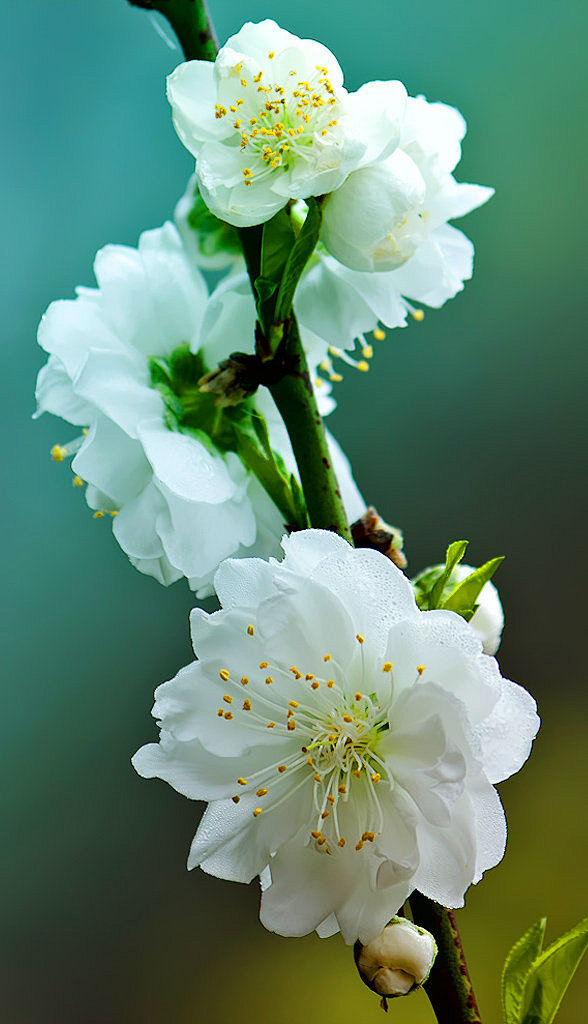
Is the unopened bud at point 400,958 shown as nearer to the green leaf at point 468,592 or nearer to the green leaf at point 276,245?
the green leaf at point 468,592

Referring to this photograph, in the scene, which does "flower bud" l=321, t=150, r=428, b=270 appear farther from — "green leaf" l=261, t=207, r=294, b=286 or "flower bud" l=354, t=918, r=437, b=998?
"flower bud" l=354, t=918, r=437, b=998

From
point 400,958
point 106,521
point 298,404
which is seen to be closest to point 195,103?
point 298,404

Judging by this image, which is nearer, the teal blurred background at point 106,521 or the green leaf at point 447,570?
the green leaf at point 447,570

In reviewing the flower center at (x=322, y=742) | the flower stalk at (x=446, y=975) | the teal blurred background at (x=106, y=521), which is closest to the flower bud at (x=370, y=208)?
the flower center at (x=322, y=742)

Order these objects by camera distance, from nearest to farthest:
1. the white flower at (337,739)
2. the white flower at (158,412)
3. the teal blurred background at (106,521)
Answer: the white flower at (337,739) < the white flower at (158,412) < the teal blurred background at (106,521)

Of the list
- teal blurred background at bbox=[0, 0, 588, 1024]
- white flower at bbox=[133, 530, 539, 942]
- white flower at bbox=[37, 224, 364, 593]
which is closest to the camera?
white flower at bbox=[133, 530, 539, 942]

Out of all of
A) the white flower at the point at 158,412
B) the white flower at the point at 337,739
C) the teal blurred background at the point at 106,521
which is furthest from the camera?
the teal blurred background at the point at 106,521

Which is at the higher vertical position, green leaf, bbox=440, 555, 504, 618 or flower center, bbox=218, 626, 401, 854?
green leaf, bbox=440, 555, 504, 618

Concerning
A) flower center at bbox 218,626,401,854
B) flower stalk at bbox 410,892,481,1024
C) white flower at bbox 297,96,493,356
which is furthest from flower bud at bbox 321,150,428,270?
flower stalk at bbox 410,892,481,1024
